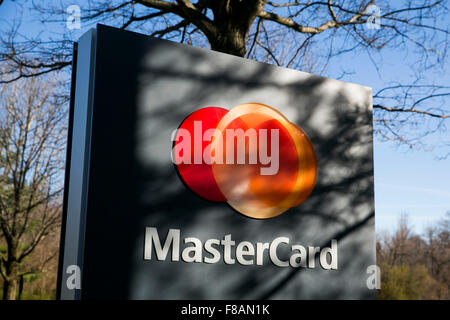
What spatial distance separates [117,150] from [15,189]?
385 inches

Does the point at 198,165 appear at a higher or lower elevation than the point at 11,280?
higher

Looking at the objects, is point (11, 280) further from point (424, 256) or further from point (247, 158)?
point (424, 256)

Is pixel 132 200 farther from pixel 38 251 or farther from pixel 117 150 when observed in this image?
A: pixel 38 251

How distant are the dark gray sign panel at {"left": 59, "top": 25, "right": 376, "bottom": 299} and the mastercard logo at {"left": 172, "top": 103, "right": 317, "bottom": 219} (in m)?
0.07

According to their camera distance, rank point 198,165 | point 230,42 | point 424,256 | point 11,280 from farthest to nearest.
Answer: point 424,256, point 11,280, point 230,42, point 198,165

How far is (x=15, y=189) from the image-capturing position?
12266 mm

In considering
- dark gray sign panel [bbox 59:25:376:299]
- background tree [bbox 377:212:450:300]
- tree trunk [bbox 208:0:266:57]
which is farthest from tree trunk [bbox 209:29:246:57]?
background tree [bbox 377:212:450:300]

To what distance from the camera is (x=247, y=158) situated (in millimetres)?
4234

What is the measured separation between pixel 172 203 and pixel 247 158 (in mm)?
824

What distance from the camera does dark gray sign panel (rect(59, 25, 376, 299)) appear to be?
3566mm

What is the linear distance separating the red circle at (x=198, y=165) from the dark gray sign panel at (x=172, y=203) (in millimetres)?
52

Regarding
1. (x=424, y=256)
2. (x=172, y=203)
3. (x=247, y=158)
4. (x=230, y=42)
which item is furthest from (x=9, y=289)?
(x=424, y=256)

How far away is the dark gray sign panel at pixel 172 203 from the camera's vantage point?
3566 millimetres

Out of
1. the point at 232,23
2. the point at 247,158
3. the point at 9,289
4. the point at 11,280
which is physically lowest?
the point at 9,289
